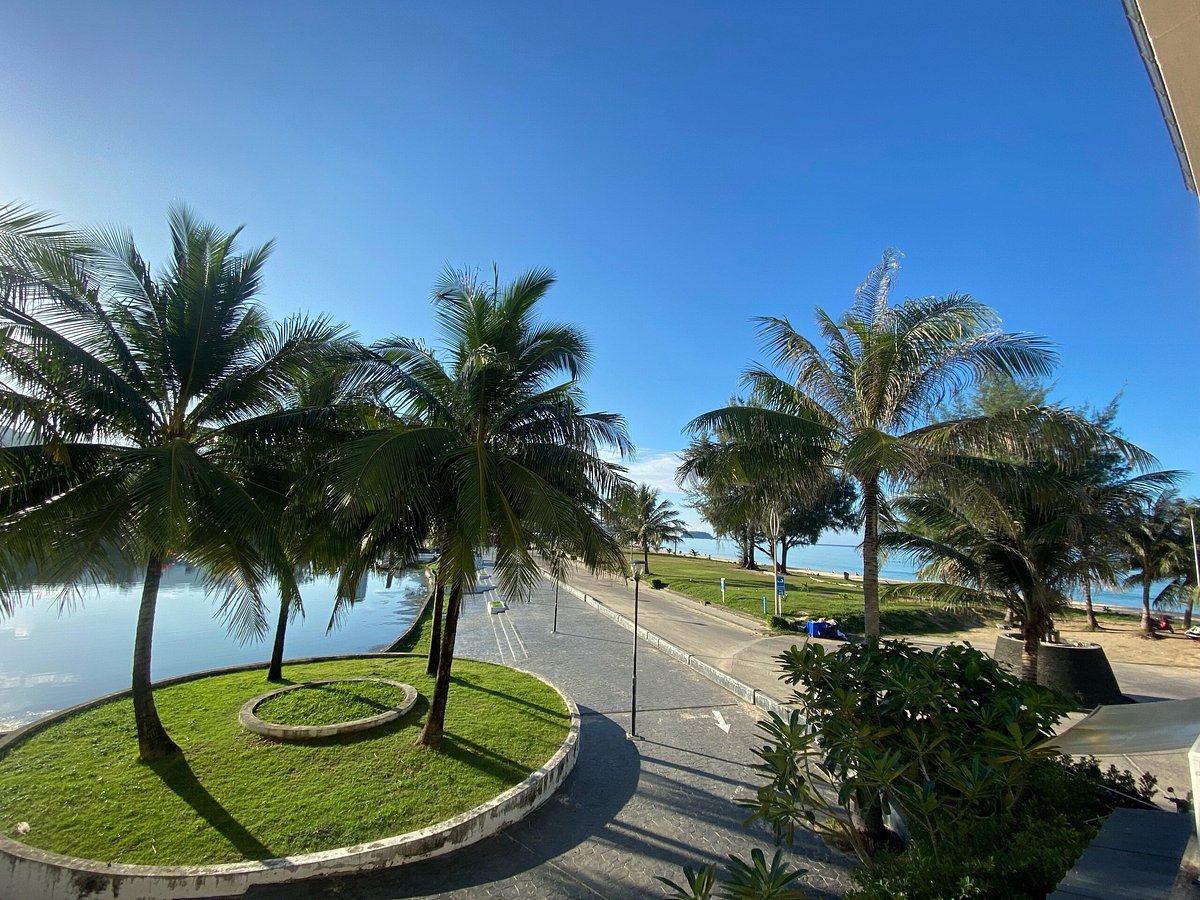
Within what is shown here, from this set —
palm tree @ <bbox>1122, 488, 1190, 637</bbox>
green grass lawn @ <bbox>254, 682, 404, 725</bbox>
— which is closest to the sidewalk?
green grass lawn @ <bbox>254, 682, 404, 725</bbox>

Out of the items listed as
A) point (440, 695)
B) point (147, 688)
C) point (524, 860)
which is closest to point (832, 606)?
point (440, 695)

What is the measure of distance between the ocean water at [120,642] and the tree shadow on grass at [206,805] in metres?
1.75

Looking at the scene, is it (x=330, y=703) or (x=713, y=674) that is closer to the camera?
(x=330, y=703)

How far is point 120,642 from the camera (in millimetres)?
19844

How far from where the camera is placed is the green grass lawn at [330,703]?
8719 mm

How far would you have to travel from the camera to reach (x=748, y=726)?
34.5 ft

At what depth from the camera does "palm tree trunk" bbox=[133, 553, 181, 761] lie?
278 inches

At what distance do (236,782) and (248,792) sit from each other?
0.34 metres

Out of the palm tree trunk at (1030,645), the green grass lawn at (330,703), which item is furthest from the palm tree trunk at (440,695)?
the palm tree trunk at (1030,645)

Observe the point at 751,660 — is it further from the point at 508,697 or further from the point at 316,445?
the point at 316,445

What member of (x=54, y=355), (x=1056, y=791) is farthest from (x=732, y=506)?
(x=54, y=355)

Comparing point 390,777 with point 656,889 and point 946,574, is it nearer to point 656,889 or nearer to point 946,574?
point 656,889

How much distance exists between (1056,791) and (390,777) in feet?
25.1

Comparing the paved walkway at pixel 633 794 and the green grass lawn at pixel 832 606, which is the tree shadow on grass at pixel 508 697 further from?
the green grass lawn at pixel 832 606
